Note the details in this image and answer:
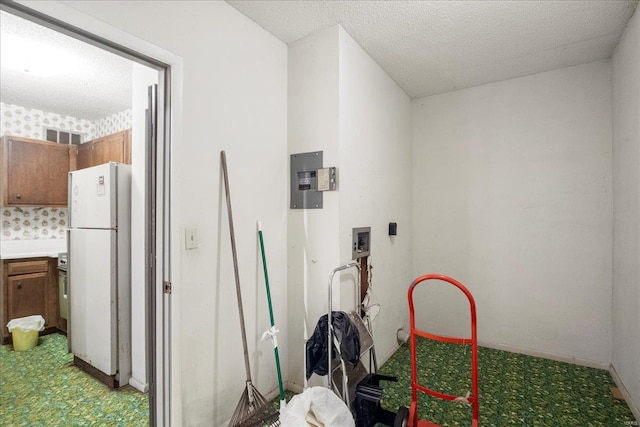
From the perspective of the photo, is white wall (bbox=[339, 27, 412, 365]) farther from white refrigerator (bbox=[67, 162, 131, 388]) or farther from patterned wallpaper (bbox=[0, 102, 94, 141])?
patterned wallpaper (bbox=[0, 102, 94, 141])

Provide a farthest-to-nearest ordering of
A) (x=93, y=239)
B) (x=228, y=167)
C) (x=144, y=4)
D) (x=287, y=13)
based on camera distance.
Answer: (x=93, y=239)
(x=287, y=13)
(x=228, y=167)
(x=144, y=4)

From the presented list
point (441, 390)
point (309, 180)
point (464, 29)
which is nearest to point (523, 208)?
point (464, 29)

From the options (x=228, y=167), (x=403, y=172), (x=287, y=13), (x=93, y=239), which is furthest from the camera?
(x=403, y=172)

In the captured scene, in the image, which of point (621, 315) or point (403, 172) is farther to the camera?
point (403, 172)

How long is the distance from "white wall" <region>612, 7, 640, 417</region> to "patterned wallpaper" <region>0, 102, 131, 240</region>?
506 cm

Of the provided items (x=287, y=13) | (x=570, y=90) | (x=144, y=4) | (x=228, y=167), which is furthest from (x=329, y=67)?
(x=570, y=90)

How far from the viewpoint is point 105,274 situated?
249 cm

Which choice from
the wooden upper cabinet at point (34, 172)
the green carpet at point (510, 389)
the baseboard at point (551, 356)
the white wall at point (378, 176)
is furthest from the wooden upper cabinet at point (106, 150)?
the baseboard at point (551, 356)

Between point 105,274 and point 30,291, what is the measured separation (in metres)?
1.85

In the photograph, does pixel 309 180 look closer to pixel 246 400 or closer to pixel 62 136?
pixel 246 400

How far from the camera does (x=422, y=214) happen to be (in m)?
3.63

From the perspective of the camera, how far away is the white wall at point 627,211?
206 centimetres

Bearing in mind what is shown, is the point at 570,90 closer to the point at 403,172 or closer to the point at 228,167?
the point at 403,172

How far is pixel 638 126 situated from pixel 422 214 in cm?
192
